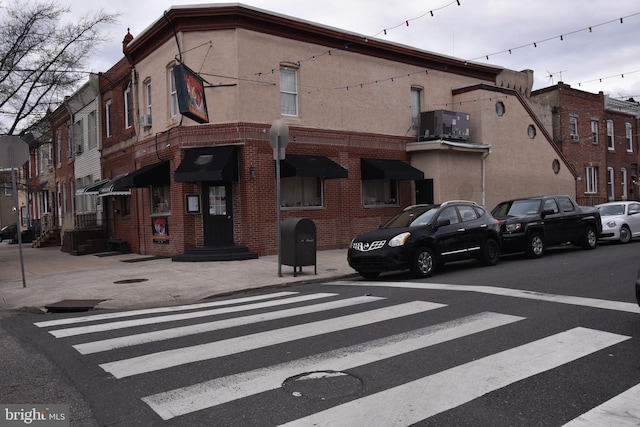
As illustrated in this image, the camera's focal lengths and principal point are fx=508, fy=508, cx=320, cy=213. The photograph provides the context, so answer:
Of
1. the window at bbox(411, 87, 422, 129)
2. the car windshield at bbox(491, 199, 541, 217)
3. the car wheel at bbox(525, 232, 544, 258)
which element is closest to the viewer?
the car wheel at bbox(525, 232, 544, 258)

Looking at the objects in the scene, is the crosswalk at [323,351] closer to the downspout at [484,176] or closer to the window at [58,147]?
the downspout at [484,176]

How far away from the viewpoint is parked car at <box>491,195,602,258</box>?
13.4 meters

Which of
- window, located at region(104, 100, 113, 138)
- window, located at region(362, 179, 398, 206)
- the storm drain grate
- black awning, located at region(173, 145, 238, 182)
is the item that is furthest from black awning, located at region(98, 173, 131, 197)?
window, located at region(362, 179, 398, 206)

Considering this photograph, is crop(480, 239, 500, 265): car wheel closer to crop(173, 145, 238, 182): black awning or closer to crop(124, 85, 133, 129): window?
crop(173, 145, 238, 182): black awning

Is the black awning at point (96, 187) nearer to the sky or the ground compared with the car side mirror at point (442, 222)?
nearer to the sky

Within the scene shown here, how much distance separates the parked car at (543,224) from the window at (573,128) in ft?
A: 46.0

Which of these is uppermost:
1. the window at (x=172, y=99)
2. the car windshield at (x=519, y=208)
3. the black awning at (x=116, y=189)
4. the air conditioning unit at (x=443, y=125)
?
the window at (x=172, y=99)

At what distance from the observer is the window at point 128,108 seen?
20.0 metres

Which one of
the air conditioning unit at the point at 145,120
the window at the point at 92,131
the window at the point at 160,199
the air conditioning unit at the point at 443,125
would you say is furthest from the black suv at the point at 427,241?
the window at the point at 92,131

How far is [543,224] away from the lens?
1373 centimetres

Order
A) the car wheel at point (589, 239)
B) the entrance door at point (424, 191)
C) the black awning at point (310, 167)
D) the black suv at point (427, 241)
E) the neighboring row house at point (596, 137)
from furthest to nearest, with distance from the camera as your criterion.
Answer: the neighboring row house at point (596, 137)
the entrance door at point (424, 191)
the black awning at point (310, 167)
the car wheel at point (589, 239)
the black suv at point (427, 241)

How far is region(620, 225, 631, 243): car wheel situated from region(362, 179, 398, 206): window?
7650mm

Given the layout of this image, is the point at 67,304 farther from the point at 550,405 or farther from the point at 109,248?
the point at 109,248

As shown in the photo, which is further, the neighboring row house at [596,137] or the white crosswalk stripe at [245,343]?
the neighboring row house at [596,137]
